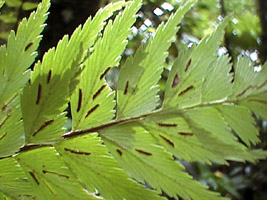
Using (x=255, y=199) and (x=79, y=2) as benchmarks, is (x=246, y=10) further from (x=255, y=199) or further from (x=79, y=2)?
(x=79, y=2)

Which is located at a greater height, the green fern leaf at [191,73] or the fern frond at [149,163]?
the green fern leaf at [191,73]

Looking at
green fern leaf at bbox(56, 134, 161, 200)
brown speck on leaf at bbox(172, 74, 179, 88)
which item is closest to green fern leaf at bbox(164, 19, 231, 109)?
brown speck on leaf at bbox(172, 74, 179, 88)

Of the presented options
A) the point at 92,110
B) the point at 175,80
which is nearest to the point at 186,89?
the point at 175,80

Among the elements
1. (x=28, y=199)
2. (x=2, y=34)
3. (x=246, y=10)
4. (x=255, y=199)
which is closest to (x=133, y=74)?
(x=28, y=199)

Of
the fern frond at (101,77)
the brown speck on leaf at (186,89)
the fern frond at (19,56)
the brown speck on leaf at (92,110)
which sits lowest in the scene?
the brown speck on leaf at (186,89)

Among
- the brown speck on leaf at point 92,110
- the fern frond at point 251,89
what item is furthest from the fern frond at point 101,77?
the fern frond at point 251,89

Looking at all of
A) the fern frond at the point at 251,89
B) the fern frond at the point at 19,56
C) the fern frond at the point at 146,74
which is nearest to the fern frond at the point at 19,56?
the fern frond at the point at 19,56

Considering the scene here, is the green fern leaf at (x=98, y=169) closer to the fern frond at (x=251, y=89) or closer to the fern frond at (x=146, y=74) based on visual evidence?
the fern frond at (x=146, y=74)

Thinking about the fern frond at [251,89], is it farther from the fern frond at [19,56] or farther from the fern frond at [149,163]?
the fern frond at [19,56]
